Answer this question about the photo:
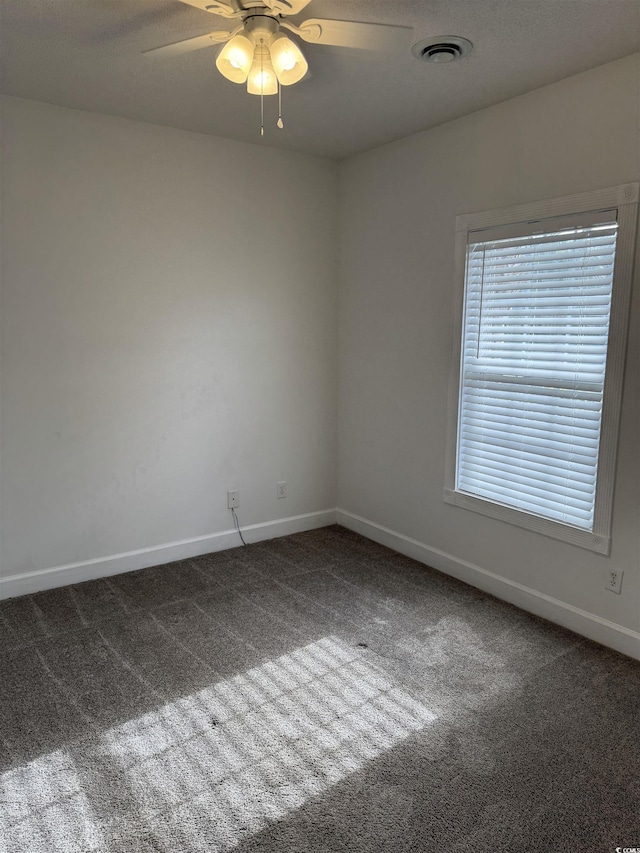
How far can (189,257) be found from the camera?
3.60 metres

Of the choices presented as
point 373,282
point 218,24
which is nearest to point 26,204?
A: point 218,24

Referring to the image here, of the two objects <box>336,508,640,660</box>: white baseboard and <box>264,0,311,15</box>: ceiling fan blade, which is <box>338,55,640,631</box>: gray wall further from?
<box>264,0,311,15</box>: ceiling fan blade

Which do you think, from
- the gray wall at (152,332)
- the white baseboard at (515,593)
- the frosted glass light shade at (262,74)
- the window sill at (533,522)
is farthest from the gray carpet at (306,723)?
the frosted glass light shade at (262,74)

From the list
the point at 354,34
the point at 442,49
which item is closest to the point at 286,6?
the point at 354,34

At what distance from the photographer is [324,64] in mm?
2549

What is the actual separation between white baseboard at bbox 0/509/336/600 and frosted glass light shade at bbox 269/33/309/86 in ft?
8.82

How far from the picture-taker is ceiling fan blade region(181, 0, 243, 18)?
1.94 meters

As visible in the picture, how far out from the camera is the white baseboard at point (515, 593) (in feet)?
9.02

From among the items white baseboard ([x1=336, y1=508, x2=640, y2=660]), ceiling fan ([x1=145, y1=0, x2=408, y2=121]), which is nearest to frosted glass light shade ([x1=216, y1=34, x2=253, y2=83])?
ceiling fan ([x1=145, y1=0, x2=408, y2=121])

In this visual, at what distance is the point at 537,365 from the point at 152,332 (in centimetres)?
215

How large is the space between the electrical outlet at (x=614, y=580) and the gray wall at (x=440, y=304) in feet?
0.12

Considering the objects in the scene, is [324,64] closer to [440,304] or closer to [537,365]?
[440,304]

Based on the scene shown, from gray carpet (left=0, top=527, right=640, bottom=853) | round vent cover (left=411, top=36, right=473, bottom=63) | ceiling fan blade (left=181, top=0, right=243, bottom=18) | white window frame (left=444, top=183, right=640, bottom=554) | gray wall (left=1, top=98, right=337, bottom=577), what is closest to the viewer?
gray carpet (left=0, top=527, right=640, bottom=853)

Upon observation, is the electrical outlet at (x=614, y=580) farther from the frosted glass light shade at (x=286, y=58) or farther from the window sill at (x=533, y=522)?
the frosted glass light shade at (x=286, y=58)
